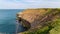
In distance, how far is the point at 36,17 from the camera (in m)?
1.60

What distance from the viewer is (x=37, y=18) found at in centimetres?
160

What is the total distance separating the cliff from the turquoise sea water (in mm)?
50

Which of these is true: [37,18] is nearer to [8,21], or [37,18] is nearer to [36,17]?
[36,17]

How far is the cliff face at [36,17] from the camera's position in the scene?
5.17ft

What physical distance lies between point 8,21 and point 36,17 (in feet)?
0.93

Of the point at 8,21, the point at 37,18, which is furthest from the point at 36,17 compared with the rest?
the point at 8,21

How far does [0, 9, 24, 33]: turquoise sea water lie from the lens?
62.5 inches

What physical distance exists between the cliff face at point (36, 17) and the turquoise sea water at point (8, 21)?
0.05 m

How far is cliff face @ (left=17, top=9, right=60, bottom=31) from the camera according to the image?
158 centimetres

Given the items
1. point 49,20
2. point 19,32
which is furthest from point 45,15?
point 19,32

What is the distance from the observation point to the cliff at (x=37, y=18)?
1.57 meters

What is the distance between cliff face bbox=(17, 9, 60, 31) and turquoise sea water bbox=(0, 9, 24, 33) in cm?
5

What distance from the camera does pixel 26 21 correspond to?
1.59 meters
